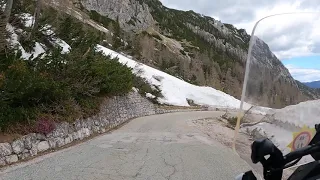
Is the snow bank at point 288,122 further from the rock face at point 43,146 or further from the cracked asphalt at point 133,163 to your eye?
the rock face at point 43,146

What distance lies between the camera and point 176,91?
52.4 m

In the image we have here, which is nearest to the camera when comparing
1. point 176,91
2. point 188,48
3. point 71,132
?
point 71,132

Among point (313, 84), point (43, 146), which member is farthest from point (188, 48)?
point (313, 84)

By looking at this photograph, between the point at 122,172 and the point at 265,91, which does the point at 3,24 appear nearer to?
the point at 122,172

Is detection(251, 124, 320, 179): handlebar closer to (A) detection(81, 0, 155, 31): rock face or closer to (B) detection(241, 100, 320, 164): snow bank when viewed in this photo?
(B) detection(241, 100, 320, 164): snow bank

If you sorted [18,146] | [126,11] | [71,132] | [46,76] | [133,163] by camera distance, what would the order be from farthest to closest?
[126,11] < [71,132] < [46,76] < [18,146] < [133,163]

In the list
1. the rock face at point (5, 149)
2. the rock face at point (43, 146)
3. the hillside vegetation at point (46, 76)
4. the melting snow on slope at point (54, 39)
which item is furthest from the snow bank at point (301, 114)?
the melting snow on slope at point (54, 39)

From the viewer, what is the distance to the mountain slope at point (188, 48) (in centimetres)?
325

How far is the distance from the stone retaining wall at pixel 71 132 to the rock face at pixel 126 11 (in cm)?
8587

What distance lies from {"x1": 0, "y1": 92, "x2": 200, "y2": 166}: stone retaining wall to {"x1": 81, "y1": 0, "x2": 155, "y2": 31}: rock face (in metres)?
85.9

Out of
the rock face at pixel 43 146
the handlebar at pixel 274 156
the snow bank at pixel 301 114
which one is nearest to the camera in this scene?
the handlebar at pixel 274 156

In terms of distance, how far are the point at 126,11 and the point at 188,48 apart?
25382 millimetres

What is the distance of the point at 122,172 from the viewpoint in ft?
26.3

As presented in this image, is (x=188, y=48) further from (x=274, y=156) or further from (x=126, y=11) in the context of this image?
(x=274, y=156)
